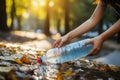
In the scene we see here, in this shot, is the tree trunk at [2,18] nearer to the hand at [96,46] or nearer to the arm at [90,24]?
the arm at [90,24]

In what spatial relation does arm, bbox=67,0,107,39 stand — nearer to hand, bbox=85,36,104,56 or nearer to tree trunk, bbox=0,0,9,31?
hand, bbox=85,36,104,56

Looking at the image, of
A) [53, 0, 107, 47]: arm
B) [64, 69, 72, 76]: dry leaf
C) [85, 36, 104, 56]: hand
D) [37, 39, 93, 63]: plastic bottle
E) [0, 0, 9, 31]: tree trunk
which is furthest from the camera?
[0, 0, 9, 31]: tree trunk

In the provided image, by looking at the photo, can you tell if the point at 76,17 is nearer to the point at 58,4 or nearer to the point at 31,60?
the point at 58,4

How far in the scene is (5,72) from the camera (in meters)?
3.90

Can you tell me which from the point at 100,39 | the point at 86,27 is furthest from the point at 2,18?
the point at 100,39

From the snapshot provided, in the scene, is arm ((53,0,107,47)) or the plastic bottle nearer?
arm ((53,0,107,47))

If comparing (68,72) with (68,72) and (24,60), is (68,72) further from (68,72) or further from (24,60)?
(24,60)

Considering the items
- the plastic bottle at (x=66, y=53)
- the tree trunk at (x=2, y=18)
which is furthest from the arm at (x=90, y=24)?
the tree trunk at (x=2, y=18)

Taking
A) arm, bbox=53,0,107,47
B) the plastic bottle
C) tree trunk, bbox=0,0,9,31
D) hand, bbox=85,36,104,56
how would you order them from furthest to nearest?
tree trunk, bbox=0,0,9,31 → the plastic bottle → arm, bbox=53,0,107,47 → hand, bbox=85,36,104,56

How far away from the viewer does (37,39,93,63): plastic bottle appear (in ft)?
16.7

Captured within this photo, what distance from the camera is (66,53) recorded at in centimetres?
525

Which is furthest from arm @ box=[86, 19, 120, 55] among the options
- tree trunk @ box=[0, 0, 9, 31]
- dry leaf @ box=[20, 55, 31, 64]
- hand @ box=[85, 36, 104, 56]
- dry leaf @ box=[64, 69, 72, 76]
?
tree trunk @ box=[0, 0, 9, 31]

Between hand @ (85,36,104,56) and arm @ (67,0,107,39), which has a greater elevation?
arm @ (67,0,107,39)

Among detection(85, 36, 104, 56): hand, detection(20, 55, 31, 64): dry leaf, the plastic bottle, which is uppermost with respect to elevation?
the plastic bottle
